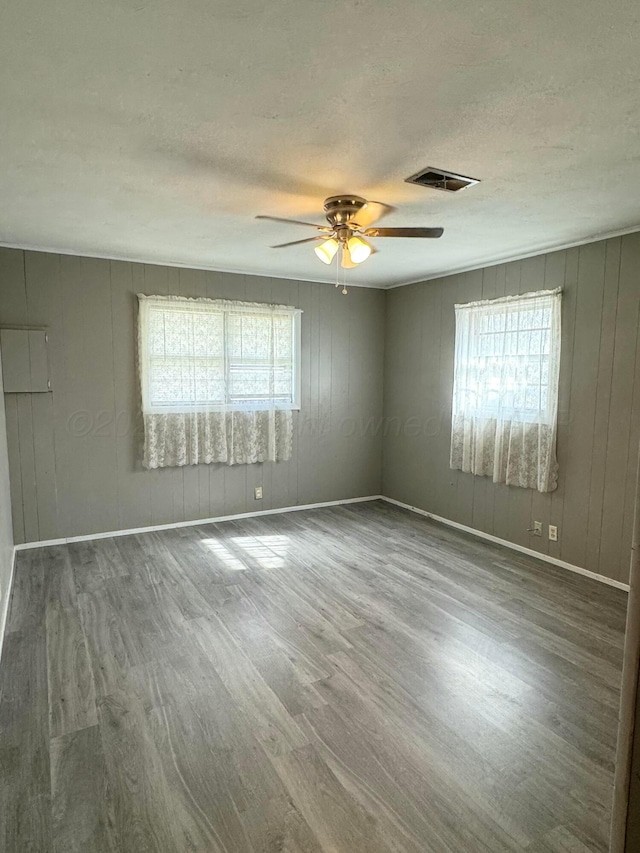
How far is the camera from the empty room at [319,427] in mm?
1594

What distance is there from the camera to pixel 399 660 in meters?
2.61

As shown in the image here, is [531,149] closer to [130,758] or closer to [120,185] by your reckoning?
[120,185]

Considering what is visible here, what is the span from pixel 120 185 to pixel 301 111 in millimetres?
1258

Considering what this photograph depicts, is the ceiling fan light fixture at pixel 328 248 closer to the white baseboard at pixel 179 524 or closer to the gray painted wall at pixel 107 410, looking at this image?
the gray painted wall at pixel 107 410

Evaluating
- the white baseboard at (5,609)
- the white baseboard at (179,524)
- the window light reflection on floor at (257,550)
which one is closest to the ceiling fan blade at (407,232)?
the window light reflection on floor at (257,550)

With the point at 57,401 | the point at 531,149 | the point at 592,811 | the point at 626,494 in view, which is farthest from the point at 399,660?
the point at 57,401

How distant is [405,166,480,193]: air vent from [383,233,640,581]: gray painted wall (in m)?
1.61

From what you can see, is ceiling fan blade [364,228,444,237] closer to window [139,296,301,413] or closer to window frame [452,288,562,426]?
window frame [452,288,562,426]

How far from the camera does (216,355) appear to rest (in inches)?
190

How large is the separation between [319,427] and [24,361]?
2907 mm

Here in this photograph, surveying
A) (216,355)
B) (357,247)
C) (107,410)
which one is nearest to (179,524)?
(107,410)

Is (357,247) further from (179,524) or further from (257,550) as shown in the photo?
(179,524)

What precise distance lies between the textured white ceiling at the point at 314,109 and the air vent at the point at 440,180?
0.20 ft

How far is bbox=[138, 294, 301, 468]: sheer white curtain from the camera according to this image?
455cm
